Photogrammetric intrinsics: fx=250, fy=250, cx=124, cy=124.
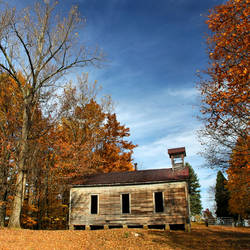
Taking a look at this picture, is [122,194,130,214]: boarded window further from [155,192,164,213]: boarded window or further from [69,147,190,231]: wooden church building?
[155,192,164,213]: boarded window

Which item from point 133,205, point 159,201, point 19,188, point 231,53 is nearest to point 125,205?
point 159,201

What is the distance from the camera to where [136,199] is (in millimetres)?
20109

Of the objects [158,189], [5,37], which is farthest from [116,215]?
[5,37]

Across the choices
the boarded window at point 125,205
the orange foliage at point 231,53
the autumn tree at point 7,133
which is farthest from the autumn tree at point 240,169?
the autumn tree at point 7,133

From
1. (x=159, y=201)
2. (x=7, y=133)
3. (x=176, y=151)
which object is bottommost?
(x=159, y=201)

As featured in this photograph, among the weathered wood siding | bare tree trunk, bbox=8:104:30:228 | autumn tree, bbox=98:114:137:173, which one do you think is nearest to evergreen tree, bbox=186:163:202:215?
autumn tree, bbox=98:114:137:173

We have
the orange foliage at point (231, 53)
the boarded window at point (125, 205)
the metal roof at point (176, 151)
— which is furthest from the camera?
the boarded window at point (125, 205)

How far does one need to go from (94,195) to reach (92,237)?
25.9ft

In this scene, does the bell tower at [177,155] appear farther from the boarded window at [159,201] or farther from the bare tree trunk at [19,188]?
the bare tree trunk at [19,188]

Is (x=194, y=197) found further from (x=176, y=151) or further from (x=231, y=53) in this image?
(x=231, y=53)

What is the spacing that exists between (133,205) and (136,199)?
20.8 inches

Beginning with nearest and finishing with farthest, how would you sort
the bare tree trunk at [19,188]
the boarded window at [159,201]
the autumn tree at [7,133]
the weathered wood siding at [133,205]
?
the bare tree trunk at [19,188], the autumn tree at [7,133], the weathered wood siding at [133,205], the boarded window at [159,201]

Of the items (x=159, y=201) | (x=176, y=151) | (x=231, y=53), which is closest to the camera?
(x=231, y=53)

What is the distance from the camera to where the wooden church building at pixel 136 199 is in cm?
1898
